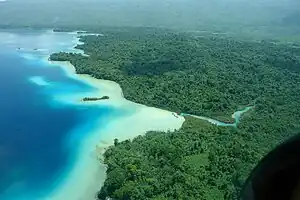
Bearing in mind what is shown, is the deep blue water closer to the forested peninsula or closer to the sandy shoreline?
the sandy shoreline

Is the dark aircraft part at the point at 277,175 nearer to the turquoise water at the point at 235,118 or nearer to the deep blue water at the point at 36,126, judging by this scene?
the deep blue water at the point at 36,126

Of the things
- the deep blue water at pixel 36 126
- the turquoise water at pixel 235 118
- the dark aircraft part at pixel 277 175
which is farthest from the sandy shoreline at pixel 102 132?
the dark aircraft part at pixel 277 175

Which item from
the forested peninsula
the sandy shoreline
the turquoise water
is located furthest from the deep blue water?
the turquoise water

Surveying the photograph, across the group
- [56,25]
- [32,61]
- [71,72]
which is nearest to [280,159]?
[71,72]

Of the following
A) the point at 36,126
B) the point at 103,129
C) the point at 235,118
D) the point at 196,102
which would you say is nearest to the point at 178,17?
the point at 196,102

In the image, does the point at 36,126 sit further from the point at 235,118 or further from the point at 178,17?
the point at 178,17

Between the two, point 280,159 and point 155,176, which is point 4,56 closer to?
point 155,176
